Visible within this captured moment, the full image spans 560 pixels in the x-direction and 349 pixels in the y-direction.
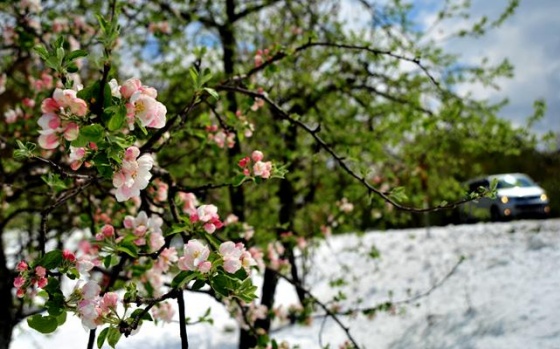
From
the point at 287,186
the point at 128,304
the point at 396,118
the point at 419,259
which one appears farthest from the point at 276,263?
the point at 419,259

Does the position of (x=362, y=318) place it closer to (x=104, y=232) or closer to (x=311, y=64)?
(x=311, y=64)

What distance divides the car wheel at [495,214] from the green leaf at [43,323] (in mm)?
14663

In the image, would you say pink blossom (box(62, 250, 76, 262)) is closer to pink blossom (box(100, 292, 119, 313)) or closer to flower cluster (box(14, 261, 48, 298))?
flower cluster (box(14, 261, 48, 298))

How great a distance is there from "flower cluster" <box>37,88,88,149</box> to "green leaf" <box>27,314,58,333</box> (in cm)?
51

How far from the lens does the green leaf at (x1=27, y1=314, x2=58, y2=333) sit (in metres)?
1.26

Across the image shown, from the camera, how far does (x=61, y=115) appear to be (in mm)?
1197

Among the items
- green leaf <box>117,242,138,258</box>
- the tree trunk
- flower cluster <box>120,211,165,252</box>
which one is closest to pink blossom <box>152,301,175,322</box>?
flower cluster <box>120,211,165,252</box>

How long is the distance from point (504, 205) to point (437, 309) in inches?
305

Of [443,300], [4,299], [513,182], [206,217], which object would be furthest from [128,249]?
[513,182]

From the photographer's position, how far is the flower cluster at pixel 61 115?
114 centimetres

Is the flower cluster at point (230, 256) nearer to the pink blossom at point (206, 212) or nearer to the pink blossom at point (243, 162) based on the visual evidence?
the pink blossom at point (206, 212)

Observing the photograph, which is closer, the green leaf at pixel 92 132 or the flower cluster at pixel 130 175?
the green leaf at pixel 92 132

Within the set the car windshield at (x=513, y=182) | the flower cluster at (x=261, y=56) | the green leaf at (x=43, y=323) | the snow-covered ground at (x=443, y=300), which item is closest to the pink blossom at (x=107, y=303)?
the green leaf at (x=43, y=323)

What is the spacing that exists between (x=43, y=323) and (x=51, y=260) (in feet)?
0.60
